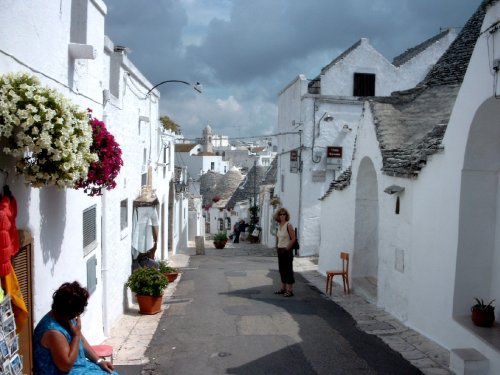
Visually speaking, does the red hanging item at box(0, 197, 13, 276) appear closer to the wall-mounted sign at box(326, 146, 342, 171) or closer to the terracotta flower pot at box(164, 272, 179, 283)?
the terracotta flower pot at box(164, 272, 179, 283)

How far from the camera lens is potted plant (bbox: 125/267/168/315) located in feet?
32.4

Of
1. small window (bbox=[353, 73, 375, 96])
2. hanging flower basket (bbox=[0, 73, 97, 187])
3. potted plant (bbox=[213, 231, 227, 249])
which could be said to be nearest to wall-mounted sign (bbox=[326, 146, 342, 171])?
small window (bbox=[353, 73, 375, 96])

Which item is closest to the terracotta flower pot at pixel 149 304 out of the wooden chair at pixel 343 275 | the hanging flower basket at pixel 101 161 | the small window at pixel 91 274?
the small window at pixel 91 274

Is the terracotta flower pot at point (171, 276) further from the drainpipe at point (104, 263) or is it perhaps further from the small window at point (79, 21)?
the small window at point (79, 21)

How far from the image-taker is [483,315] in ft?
23.1

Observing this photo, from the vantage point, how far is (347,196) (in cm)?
1350

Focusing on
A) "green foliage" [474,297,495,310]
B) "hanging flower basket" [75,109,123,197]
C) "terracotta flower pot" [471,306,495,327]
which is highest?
"hanging flower basket" [75,109,123,197]

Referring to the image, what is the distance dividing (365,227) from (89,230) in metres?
7.60

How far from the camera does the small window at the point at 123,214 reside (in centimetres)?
1024

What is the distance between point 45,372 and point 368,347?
537 centimetres

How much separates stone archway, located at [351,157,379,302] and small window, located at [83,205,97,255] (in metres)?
7.19

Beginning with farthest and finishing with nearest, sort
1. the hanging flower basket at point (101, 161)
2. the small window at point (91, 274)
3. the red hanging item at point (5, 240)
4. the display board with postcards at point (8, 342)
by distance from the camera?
1. the small window at point (91, 274)
2. the hanging flower basket at point (101, 161)
3. the red hanging item at point (5, 240)
4. the display board with postcards at point (8, 342)

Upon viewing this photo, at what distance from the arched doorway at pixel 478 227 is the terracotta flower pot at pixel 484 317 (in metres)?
0.40

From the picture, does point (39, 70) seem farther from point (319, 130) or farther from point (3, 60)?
point (319, 130)
